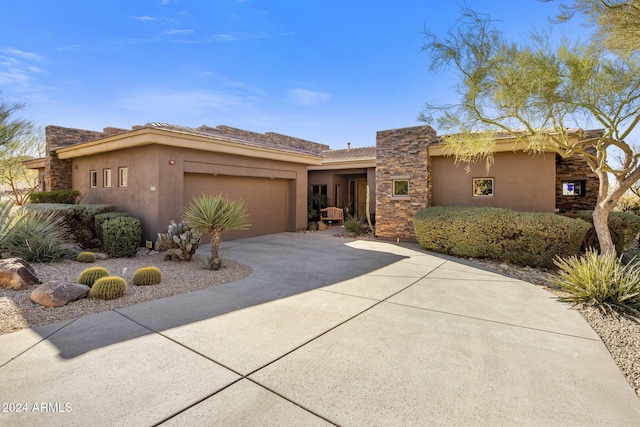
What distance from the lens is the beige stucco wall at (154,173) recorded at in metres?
10.1

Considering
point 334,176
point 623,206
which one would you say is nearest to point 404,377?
point 334,176

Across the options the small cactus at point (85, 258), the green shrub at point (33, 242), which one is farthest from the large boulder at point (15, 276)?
the small cactus at point (85, 258)

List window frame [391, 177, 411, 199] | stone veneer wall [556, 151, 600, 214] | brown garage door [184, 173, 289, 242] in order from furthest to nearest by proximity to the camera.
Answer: window frame [391, 177, 411, 199]
stone veneer wall [556, 151, 600, 214]
brown garage door [184, 173, 289, 242]

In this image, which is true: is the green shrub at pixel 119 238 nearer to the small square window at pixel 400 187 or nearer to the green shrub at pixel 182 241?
the green shrub at pixel 182 241

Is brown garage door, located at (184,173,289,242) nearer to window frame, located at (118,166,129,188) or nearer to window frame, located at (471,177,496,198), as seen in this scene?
window frame, located at (118,166,129,188)

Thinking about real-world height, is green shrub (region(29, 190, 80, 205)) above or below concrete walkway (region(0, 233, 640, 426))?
above

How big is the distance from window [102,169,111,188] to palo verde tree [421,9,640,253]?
11.6 m

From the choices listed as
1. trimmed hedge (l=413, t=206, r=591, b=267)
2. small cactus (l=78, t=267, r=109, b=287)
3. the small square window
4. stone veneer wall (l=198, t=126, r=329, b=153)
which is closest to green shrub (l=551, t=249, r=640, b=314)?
trimmed hedge (l=413, t=206, r=591, b=267)

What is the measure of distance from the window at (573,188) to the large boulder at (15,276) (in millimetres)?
16820

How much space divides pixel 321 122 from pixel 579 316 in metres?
19.2

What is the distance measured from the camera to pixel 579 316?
503cm

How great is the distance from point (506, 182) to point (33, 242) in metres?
14.4

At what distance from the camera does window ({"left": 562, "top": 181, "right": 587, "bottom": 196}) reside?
12773 mm

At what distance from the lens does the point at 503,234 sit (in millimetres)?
9391
